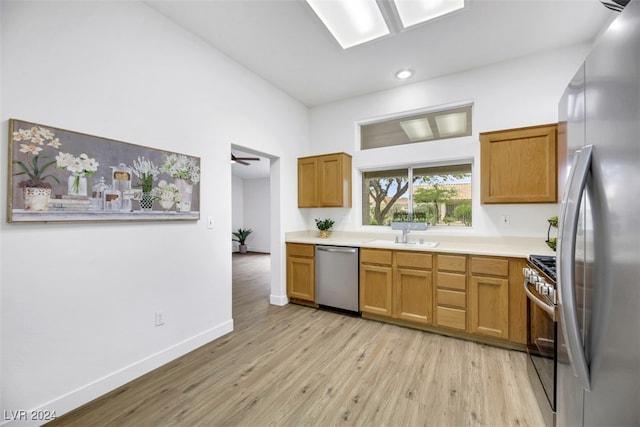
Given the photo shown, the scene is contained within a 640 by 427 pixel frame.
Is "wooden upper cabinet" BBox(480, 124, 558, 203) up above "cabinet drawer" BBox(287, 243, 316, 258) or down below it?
above

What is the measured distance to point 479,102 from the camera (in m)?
3.05

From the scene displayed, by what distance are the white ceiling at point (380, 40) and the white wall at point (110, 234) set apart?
0.32 m

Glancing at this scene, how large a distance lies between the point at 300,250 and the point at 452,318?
1971 millimetres

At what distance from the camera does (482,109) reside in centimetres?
303

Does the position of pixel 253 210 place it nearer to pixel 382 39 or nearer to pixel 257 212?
pixel 257 212

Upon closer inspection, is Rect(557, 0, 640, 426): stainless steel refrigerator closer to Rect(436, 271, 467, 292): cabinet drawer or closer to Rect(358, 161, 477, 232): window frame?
Rect(436, 271, 467, 292): cabinet drawer

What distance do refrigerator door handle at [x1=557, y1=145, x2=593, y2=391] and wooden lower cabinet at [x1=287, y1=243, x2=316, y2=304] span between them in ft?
9.23

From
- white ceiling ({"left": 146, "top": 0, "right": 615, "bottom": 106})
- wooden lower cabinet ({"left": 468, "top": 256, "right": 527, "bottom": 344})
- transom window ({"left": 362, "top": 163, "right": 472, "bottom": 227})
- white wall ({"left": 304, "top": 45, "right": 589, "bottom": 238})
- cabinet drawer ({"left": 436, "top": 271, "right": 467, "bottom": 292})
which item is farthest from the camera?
transom window ({"left": 362, "top": 163, "right": 472, "bottom": 227})

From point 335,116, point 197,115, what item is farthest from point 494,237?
point 197,115

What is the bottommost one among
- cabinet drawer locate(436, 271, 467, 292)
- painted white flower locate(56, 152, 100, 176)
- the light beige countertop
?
cabinet drawer locate(436, 271, 467, 292)

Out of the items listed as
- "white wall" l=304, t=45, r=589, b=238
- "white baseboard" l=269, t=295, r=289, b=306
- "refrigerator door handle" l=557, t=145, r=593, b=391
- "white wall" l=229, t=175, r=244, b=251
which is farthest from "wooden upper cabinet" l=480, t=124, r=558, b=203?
"white wall" l=229, t=175, r=244, b=251

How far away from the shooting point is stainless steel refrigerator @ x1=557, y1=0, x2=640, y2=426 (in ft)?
2.02

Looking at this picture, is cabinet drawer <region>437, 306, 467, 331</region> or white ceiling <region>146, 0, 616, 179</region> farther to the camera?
cabinet drawer <region>437, 306, 467, 331</region>

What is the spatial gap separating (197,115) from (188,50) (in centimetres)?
60
